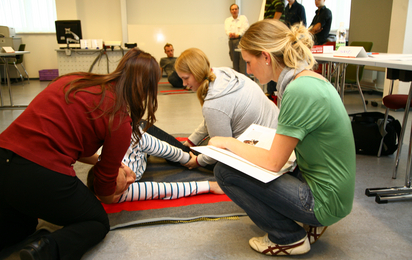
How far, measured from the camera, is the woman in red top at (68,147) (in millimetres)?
967

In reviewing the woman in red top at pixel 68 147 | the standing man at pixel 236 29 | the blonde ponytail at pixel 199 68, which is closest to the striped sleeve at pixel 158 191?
the woman in red top at pixel 68 147

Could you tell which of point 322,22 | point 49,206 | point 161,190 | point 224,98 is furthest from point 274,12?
point 49,206

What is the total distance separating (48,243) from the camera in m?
0.97

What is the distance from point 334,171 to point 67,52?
5.87 meters

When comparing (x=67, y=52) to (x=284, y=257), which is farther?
(x=67, y=52)

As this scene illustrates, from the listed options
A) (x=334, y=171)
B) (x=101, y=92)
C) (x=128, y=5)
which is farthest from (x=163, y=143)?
(x=128, y=5)

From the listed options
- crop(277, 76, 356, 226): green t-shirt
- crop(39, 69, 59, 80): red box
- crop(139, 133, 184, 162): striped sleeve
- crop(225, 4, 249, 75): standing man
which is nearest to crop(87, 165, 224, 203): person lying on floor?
crop(139, 133, 184, 162): striped sleeve

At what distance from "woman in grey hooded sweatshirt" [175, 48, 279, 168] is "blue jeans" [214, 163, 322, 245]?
438 millimetres

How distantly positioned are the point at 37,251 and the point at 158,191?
71 cm

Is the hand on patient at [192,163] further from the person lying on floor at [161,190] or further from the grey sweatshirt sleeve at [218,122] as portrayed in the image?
the grey sweatshirt sleeve at [218,122]

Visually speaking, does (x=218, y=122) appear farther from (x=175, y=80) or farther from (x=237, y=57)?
(x=237, y=57)

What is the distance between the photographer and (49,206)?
1.03 m

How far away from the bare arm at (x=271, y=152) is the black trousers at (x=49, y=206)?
58 cm

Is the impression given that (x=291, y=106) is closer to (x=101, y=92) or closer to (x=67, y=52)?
(x=101, y=92)
